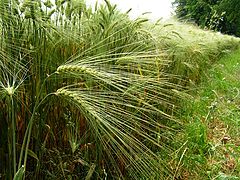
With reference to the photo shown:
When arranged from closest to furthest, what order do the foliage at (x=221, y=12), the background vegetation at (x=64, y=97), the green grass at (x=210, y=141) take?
the background vegetation at (x=64, y=97)
the green grass at (x=210, y=141)
the foliage at (x=221, y=12)

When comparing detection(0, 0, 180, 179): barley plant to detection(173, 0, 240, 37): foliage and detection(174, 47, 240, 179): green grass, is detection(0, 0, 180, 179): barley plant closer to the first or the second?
detection(174, 47, 240, 179): green grass

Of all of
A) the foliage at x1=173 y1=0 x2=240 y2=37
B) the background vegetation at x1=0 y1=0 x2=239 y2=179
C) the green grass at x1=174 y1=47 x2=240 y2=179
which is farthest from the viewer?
the foliage at x1=173 y1=0 x2=240 y2=37

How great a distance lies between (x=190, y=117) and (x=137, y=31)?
3.89ft

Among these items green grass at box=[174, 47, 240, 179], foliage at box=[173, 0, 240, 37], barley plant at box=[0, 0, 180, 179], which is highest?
foliage at box=[173, 0, 240, 37]

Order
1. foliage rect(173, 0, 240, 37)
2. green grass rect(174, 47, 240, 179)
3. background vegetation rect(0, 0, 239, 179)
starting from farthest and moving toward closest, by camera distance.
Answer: foliage rect(173, 0, 240, 37) < green grass rect(174, 47, 240, 179) < background vegetation rect(0, 0, 239, 179)

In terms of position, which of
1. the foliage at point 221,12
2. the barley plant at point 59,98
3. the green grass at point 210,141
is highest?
the foliage at point 221,12

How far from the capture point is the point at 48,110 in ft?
5.81

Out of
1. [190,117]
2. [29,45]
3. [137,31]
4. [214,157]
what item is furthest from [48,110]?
[190,117]

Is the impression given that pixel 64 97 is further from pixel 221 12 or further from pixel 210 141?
pixel 221 12

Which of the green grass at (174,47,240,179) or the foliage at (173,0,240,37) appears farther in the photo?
the foliage at (173,0,240,37)

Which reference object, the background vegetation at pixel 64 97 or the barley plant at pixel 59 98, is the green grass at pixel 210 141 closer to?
the background vegetation at pixel 64 97

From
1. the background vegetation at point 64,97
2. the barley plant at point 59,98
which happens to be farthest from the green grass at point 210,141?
the barley plant at point 59,98

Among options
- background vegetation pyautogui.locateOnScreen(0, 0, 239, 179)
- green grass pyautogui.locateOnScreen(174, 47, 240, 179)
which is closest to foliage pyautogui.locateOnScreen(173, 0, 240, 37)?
green grass pyautogui.locateOnScreen(174, 47, 240, 179)

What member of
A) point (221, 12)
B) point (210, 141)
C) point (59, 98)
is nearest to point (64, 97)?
point (59, 98)
